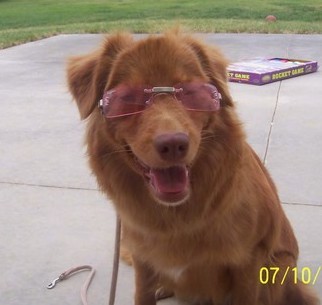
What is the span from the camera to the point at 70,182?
180 inches

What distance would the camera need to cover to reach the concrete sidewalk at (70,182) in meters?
3.38

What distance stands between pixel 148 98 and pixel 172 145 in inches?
10.8

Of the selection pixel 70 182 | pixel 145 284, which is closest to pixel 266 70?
pixel 70 182

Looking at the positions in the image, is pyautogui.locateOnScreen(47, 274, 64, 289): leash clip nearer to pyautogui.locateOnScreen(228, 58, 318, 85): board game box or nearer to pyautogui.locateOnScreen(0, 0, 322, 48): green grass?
pyautogui.locateOnScreen(228, 58, 318, 85): board game box

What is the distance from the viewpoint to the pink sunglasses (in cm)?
227

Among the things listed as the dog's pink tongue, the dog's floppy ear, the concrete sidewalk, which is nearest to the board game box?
the concrete sidewalk

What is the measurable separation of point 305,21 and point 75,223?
12478 millimetres

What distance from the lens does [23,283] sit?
330 cm

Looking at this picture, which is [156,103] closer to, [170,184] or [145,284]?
[170,184]

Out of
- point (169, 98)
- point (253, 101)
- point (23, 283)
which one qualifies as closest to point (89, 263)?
point (23, 283)

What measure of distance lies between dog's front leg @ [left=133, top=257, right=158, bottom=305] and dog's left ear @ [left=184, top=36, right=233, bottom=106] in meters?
0.95

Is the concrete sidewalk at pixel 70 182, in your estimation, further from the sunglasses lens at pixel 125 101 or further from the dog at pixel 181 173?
the sunglasses lens at pixel 125 101
